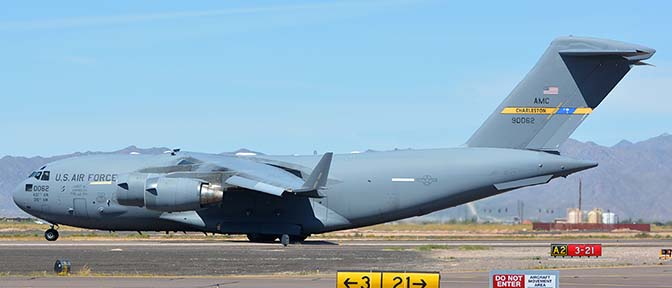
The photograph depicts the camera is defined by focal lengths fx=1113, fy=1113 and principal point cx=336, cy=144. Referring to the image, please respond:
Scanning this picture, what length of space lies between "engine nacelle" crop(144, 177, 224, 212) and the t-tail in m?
9.75

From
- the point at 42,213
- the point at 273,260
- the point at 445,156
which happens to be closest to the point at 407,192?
the point at 445,156

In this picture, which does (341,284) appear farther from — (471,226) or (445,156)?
(471,226)

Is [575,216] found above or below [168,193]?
above

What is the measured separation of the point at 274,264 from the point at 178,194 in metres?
8.16

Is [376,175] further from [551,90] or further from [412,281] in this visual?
[412,281]

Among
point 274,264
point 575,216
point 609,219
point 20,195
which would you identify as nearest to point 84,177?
point 20,195

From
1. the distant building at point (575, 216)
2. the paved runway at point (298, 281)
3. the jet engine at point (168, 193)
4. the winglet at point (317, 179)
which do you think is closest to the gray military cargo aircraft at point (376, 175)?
the jet engine at point (168, 193)

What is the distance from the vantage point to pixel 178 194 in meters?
36.1

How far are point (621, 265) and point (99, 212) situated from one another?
19171 millimetres

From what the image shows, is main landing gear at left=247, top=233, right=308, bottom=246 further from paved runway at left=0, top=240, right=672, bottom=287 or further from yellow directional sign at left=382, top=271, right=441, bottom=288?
yellow directional sign at left=382, top=271, right=441, bottom=288

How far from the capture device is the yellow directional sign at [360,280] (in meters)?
→ 18.8

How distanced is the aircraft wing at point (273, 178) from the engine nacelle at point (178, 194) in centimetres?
82

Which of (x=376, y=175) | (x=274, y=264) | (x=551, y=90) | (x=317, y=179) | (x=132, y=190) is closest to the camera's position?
(x=274, y=264)

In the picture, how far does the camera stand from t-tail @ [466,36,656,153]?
37.5 meters
